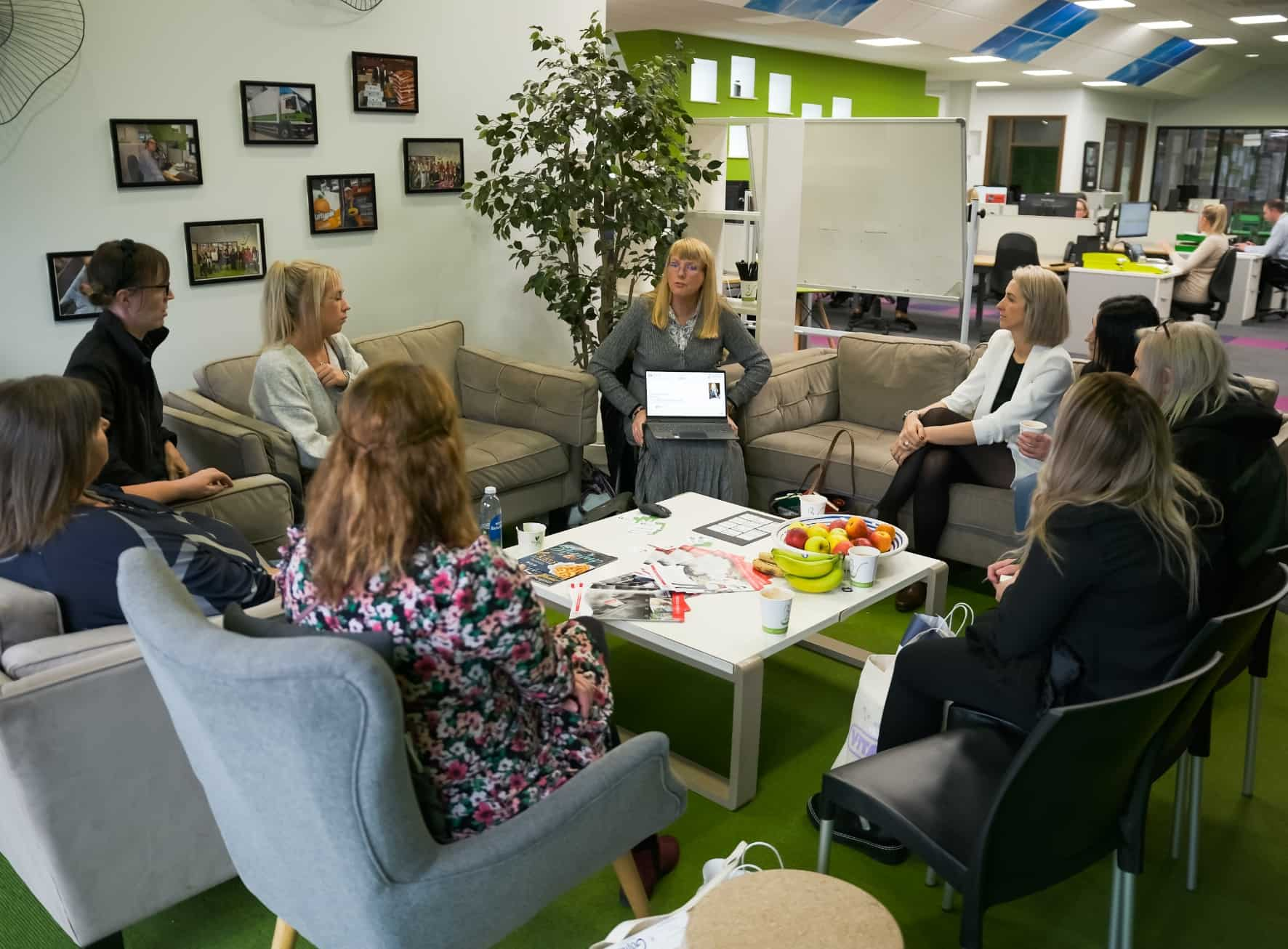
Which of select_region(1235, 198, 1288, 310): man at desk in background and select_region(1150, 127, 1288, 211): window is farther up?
select_region(1150, 127, 1288, 211): window

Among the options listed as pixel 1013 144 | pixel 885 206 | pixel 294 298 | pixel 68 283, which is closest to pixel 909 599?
pixel 294 298

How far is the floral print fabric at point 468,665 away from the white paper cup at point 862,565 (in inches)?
48.4

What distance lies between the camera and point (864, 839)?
7.98ft

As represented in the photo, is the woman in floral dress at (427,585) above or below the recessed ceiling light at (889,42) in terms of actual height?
below

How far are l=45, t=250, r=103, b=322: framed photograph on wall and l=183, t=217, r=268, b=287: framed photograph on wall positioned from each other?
38 centimetres

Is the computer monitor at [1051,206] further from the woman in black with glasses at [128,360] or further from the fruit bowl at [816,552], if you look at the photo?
the woman in black with glasses at [128,360]

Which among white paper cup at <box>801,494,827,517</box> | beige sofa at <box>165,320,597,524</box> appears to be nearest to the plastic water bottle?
beige sofa at <box>165,320,597,524</box>

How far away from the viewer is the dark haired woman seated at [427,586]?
1.54 m

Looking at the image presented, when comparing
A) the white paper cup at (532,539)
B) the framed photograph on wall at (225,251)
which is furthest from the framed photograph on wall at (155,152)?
the white paper cup at (532,539)

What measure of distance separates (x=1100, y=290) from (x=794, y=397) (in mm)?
5266

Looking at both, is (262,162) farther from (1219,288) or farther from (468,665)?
(1219,288)

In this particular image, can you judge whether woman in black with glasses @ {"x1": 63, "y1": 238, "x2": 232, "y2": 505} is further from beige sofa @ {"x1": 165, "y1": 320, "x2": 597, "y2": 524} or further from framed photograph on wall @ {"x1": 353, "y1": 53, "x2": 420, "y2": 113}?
framed photograph on wall @ {"x1": 353, "y1": 53, "x2": 420, "y2": 113}

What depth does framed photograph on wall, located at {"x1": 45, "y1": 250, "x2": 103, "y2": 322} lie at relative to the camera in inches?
143

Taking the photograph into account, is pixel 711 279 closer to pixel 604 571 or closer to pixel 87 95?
pixel 604 571
